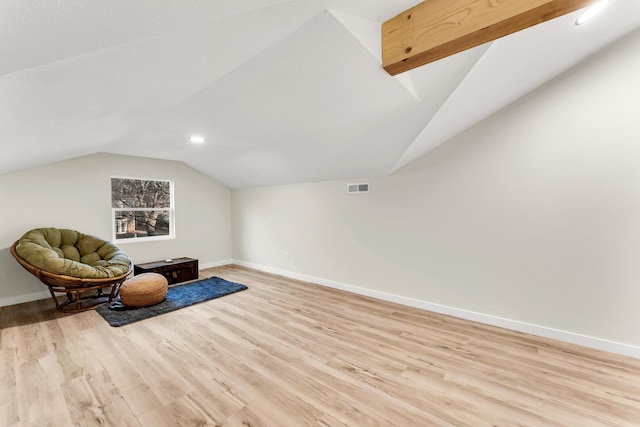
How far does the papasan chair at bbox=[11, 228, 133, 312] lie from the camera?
292cm

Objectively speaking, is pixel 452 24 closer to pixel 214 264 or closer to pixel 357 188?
pixel 357 188

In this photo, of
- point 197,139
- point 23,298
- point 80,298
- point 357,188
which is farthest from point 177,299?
point 357,188

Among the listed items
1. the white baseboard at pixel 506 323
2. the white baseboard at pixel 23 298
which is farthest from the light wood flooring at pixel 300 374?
the white baseboard at pixel 23 298

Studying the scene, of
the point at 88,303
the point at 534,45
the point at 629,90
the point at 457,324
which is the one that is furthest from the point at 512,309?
the point at 88,303

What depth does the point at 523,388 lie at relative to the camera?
1851 millimetres

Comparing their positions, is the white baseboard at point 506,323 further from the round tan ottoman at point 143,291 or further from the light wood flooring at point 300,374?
the round tan ottoman at point 143,291

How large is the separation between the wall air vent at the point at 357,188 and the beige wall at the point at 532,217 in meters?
0.10

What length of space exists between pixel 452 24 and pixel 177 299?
408 centimetres

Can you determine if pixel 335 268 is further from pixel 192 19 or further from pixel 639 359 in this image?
pixel 192 19

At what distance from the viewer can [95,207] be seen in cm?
413

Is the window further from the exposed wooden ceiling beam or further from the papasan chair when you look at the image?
the exposed wooden ceiling beam

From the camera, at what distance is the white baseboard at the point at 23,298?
3408mm

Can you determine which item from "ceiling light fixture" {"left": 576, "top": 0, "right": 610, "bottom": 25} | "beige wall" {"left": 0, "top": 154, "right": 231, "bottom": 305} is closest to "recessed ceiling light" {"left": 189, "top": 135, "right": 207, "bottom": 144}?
"beige wall" {"left": 0, "top": 154, "right": 231, "bottom": 305}

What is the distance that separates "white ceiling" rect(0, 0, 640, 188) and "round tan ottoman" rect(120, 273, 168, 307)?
5.65ft
